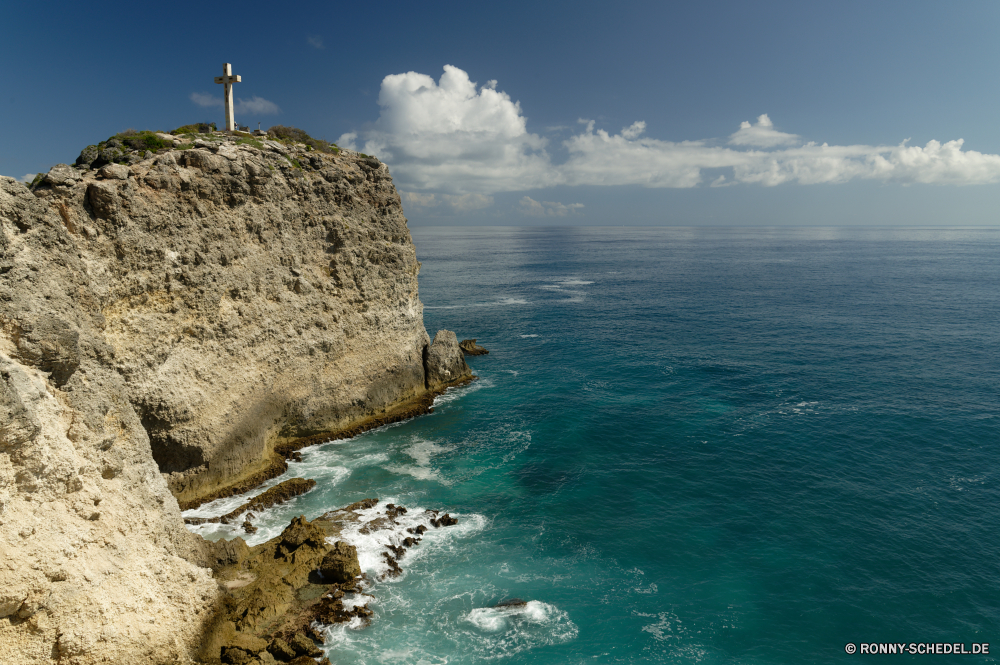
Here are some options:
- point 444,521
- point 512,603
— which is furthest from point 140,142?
point 512,603

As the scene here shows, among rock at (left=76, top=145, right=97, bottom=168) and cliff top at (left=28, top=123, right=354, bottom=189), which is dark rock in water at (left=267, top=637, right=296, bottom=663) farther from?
rock at (left=76, top=145, right=97, bottom=168)

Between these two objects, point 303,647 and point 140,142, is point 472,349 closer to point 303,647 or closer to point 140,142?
point 140,142

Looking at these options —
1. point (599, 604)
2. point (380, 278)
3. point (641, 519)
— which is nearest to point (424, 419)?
point (380, 278)

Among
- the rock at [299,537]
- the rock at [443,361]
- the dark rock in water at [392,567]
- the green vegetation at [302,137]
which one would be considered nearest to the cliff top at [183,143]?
the green vegetation at [302,137]

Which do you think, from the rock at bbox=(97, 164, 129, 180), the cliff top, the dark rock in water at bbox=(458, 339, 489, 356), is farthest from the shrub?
the dark rock in water at bbox=(458, 339, 489, 356)

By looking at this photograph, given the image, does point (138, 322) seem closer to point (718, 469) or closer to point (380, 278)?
point (380, 278)
